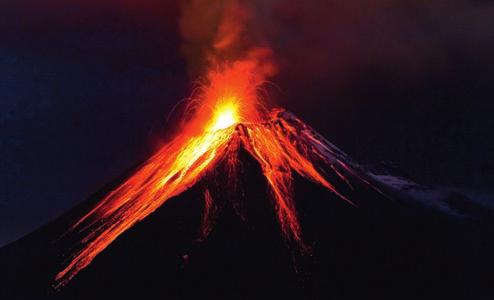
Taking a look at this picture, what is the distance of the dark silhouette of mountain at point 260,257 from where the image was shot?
1705 cm

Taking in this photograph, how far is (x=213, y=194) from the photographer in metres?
20.5

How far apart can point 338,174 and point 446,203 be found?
35.3 ft

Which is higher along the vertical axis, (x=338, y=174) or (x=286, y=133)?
(x=286, y=133)

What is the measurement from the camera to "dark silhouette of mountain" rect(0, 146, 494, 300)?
1705cm

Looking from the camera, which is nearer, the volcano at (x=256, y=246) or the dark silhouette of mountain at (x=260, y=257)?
the dark silhouette of mountain at (x=260, y=257)

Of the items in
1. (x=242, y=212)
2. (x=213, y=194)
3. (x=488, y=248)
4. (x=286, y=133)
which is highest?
(x=286, y=133)

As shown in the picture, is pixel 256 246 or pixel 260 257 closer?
pixel 260 257

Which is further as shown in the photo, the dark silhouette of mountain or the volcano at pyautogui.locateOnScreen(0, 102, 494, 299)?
the volcano at pyautogui.locateOnScreen(0, 102, 494, 299)

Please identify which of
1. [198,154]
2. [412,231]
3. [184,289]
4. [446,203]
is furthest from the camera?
[446,203]

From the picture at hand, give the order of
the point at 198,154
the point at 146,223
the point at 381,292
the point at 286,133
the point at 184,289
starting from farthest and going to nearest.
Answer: the point at 286,133 → the point at 198,154 → the point at 146,223 → the point at 381,292 → the point at 184,289

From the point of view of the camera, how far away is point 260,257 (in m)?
17.9

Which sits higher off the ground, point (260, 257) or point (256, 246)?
point (256, 246)

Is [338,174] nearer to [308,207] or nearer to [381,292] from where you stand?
[308,207]

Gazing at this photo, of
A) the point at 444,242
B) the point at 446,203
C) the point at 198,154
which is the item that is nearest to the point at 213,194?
the point at 198,154
